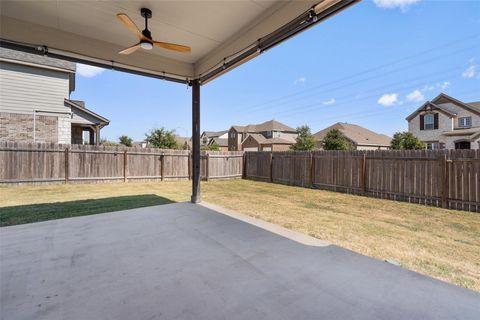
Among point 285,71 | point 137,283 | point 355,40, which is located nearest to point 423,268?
point 137,283

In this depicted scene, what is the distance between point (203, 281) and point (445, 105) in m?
26.2

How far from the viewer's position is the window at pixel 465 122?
19.0m

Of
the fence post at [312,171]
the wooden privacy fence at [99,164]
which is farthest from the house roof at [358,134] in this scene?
the wooden privacy fence at [99,164]

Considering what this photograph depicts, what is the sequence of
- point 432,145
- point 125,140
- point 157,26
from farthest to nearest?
point 125,140
point 432,145
point 157,26

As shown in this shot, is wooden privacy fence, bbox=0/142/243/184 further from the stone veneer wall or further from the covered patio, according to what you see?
the covered patio

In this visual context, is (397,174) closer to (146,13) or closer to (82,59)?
(146,13)

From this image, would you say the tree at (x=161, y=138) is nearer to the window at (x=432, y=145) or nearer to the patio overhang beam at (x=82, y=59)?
the patio overhang beam at (x=82, y=59)

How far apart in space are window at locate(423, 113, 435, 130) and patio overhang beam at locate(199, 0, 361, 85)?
23.2 m

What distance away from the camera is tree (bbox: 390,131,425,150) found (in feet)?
60.3

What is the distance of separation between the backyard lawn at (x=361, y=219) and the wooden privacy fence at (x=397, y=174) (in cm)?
49

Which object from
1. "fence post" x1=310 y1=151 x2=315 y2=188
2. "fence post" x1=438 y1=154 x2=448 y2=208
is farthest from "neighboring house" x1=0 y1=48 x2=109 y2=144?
"fence post" x1=438 y1=154 x2=448 y2=208

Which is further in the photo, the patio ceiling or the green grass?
the green grass

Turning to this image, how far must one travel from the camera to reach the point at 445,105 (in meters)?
20.4

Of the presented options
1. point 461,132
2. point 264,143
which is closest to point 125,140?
point 264,143
